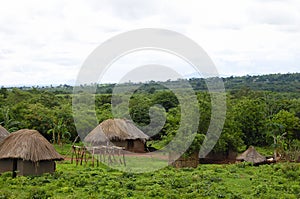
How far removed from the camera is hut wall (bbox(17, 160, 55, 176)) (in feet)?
72.1

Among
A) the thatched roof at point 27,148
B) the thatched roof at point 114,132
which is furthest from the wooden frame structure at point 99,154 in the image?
the thatched roof at point 27,148

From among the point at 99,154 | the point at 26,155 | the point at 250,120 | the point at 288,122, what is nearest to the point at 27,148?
the point at 26,155

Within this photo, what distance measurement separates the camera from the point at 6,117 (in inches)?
1331

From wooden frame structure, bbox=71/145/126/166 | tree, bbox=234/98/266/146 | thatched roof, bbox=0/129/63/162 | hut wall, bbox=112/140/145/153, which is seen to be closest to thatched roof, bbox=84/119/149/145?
hut wall, bbox=112/140/145/153

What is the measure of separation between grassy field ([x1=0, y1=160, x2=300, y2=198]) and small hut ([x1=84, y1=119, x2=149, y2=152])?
22.7ft

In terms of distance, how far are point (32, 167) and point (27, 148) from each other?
3.87 ft

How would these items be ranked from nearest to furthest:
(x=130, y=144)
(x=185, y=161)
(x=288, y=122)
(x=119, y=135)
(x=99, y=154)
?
(x=185, y=161), (x=99, y=154), (x=119, y=135), (x=130, y=144), (x=288, y=122)

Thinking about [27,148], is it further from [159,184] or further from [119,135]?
[119,135]

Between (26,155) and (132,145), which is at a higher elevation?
(132,145)

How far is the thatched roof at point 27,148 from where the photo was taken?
A: 21.6m

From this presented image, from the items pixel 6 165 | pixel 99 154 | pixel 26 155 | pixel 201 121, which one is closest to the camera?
pixel 26 155

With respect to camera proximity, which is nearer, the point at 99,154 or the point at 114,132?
the point at 99,154

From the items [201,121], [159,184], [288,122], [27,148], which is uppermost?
[288,122]

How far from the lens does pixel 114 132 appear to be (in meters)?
33.2
